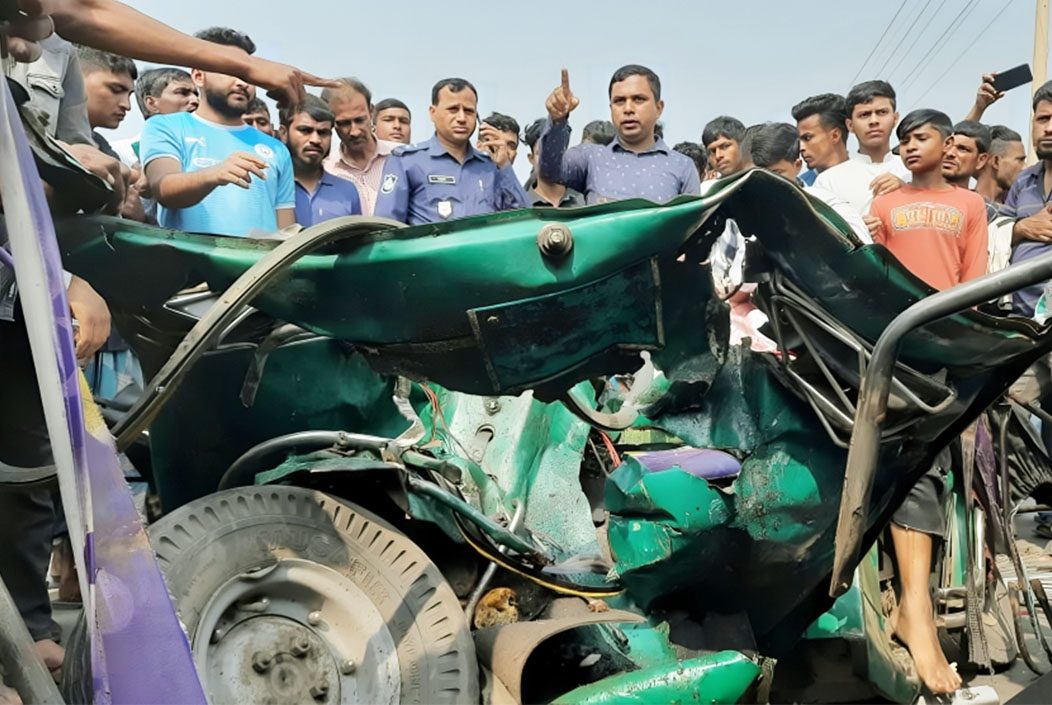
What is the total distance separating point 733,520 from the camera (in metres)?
2.90

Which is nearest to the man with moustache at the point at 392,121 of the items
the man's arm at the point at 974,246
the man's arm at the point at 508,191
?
the man's arm at the point at 508,191

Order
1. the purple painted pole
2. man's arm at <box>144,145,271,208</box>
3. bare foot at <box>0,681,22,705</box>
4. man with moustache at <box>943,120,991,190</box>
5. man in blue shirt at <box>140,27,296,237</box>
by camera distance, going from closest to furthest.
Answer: the purple painted pole
bare foot at <box>0,681,22,705</box>
man's arm at <box>144,145,271,208</box>
man in blue shirt at <box>140,27,296,237</box>
man with moustache at <box>943,120,991,190</box>

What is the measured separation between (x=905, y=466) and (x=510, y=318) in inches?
40.5

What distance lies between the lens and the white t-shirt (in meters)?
6.04

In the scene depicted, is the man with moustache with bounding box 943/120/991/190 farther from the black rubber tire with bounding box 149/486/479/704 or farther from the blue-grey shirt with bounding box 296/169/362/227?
the black rubber tire with bounding box 149/486/479/704

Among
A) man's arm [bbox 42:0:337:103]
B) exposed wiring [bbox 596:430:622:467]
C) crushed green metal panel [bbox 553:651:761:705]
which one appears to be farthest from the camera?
exposed wiring [bbox 596:430:622:467]

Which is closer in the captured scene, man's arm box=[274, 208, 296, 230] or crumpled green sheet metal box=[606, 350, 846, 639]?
crumpled green sheet metal box=[606, 350, 846, 639]

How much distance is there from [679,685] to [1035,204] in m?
4.96

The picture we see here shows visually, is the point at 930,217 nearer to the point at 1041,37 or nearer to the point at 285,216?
the point at 285,216

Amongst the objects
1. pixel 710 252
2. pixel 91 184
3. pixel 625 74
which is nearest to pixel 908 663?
pixel 710 252

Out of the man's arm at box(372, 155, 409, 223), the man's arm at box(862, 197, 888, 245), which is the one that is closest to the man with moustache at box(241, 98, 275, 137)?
the man's arm at box(372, 155, 409, 223)

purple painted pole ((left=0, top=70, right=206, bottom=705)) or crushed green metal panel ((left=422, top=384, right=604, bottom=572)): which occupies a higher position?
purple painted pole ((left=0, top=70, right=206, bottom=705))

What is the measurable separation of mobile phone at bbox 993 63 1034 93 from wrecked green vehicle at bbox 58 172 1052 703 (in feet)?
17.6

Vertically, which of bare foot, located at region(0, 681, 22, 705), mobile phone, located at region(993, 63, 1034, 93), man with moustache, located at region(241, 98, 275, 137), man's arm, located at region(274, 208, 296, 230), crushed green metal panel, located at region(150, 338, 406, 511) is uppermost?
mobile phone, located at region(993, 63, 1034, 93)
